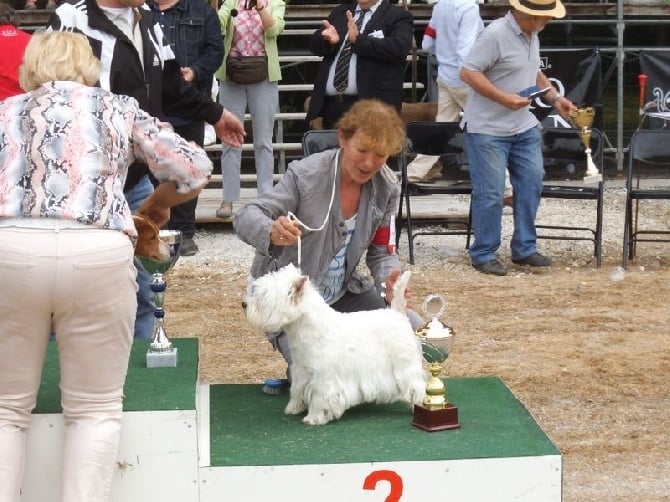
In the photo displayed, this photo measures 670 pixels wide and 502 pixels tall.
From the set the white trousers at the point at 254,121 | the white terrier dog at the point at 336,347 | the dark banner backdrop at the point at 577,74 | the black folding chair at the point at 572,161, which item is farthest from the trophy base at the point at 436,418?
the dark banner backdrop at the point at 577,74

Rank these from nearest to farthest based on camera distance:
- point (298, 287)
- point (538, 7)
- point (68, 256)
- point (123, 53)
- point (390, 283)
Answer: point (68, 256)
point (298, 287)
point (390, 283)
point (123, 53)
point (538, 7)

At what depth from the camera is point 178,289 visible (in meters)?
Result: 7.40

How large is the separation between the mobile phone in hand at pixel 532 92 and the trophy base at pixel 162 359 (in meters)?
4.09

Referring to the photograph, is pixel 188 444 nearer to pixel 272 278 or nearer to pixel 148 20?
pixel 272 278

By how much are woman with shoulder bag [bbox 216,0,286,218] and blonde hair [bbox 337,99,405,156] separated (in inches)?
180

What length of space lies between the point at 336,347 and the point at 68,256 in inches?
40.3

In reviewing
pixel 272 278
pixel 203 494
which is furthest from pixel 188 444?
pixel 272 278

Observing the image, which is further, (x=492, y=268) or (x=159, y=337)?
(x=492, y=268)

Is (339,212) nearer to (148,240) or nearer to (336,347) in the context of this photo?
(336,347)

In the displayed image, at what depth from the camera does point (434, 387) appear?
12.1 ft

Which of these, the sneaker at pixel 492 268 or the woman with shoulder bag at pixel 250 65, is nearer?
the sneaker at pixel 492 268

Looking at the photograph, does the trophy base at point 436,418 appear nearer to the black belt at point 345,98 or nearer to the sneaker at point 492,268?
the sneaker at point 492,268

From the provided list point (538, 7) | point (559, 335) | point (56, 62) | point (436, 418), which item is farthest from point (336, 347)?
point (538, 7)

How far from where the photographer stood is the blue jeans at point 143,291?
4379 millimetres
